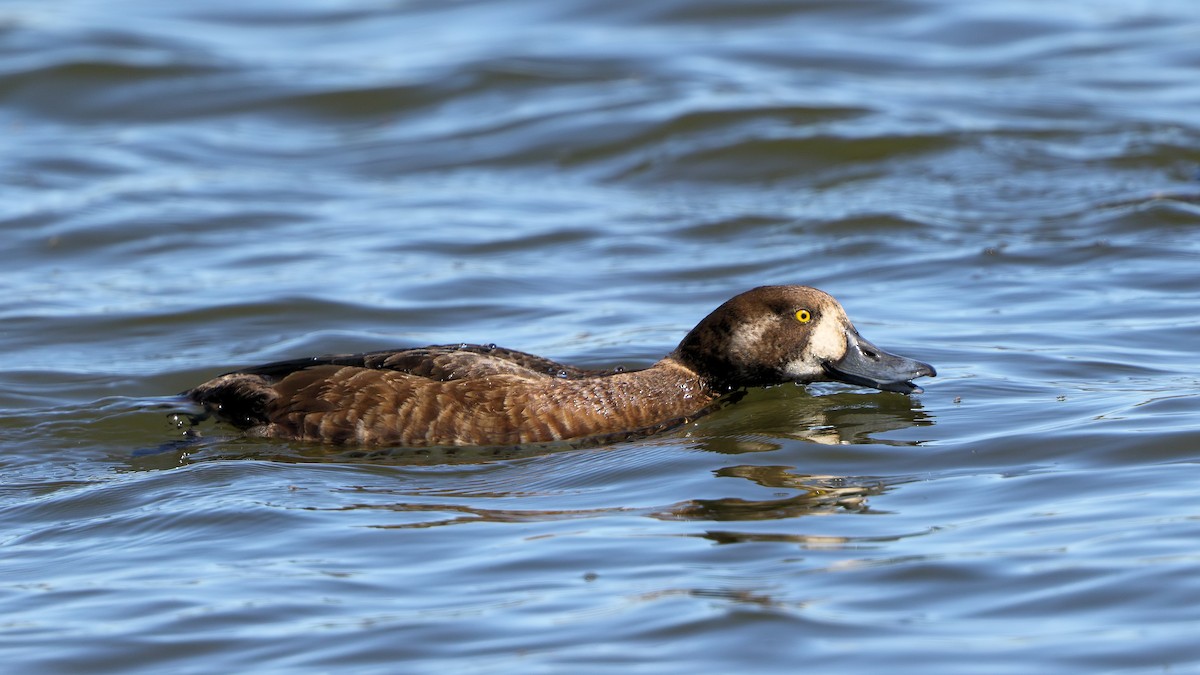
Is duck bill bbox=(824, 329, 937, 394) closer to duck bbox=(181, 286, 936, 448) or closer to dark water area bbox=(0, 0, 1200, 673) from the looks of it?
duck bbox=(181, 286, 936, 448)

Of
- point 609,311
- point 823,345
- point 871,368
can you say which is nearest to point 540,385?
point 823,345

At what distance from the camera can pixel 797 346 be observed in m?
7.66

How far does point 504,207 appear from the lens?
A: 1343 cm

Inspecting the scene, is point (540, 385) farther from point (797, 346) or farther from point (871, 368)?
point (871, 368)

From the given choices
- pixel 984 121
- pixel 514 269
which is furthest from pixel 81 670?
pixel 984 121

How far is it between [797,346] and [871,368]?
1.13 ft

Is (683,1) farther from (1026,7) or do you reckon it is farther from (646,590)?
(646,590)

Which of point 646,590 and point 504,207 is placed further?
point 504,207

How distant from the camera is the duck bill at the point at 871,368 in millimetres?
7684

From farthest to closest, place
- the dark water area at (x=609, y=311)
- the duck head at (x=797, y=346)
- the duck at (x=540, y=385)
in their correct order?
the duck head at (x=797, y=346) → the duck at (x=540, y=385) → the dark water area at (x=609, y=311)

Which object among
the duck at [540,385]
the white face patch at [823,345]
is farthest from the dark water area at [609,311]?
the white face patch at [823,345]

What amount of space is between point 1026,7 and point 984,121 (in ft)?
15.8

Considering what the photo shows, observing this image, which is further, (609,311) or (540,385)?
(609,311)

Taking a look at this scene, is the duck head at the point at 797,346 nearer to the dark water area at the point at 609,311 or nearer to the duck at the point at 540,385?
the duck at the point at 540,385
